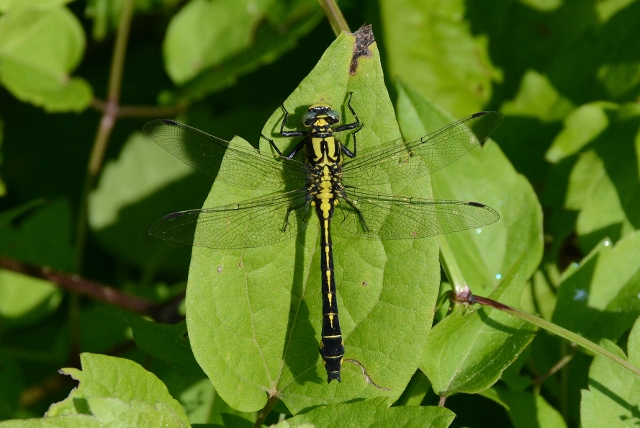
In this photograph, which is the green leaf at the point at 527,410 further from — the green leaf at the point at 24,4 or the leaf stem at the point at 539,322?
the green leaf at the point at 24,4

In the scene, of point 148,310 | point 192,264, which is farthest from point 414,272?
point 148,310

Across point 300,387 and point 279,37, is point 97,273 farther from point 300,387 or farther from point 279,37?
point 300,387

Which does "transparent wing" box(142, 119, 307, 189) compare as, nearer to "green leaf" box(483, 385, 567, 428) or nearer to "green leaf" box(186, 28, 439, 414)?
"green leaf" box(186, 28, 439, 414)

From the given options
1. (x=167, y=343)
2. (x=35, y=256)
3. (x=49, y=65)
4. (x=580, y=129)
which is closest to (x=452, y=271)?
(x=167, y=343)

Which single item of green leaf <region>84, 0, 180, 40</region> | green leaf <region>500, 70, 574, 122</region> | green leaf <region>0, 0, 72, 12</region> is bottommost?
green leaf <region>500, 70, 574, 122</region>

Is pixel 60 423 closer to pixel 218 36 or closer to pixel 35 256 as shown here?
pixel 35 256

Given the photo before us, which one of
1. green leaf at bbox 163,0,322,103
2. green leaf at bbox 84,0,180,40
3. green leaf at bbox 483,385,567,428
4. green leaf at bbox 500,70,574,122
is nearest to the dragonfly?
green leaf at bbox 483,385,567,428

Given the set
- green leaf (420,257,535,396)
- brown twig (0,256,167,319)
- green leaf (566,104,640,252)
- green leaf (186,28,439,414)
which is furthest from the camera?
brown twig (0,256,167,319)
